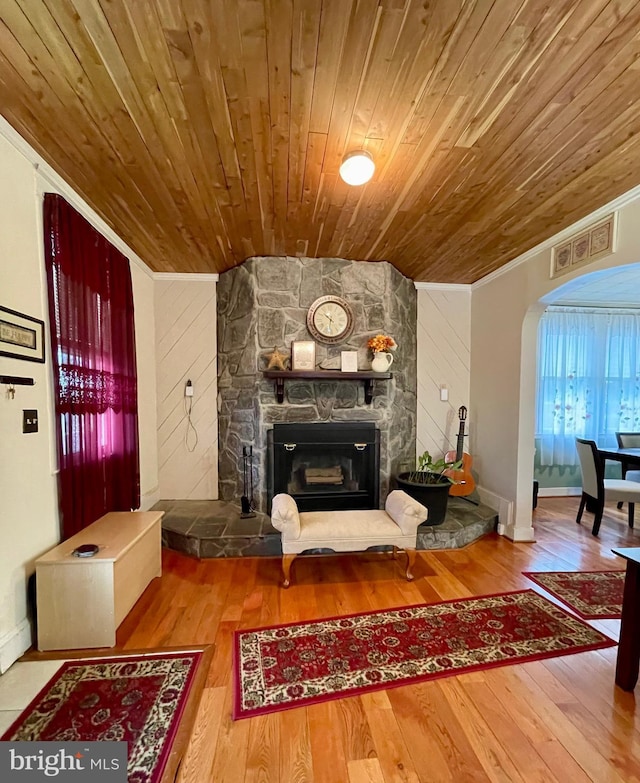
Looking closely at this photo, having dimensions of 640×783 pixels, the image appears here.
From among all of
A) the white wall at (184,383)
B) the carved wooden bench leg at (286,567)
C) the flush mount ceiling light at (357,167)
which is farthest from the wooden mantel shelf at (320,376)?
the flush mount ceiling light at (357,167)

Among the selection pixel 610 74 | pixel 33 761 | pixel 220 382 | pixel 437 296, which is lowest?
pixel 33 761

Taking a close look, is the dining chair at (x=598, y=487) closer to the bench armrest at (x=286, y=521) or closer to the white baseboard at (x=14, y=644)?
the bench armrest at (x=286, y=521)

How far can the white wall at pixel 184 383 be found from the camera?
3869 mm

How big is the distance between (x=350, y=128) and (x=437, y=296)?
275cm

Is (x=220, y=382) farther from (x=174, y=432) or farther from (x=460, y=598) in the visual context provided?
(x=460, y=598)

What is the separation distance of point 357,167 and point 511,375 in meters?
2.49

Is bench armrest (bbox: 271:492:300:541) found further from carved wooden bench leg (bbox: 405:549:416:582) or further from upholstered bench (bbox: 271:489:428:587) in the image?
carved wooden bench leg (bbox: 405:549:416:582)

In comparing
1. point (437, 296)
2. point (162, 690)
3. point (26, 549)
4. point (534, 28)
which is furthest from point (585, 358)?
point (26, 549)

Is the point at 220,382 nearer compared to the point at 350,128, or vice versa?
the point at 350,128

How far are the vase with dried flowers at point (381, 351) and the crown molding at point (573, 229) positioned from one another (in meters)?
1.31

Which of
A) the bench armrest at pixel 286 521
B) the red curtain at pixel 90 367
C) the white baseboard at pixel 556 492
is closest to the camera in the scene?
the red curtain at pixel 90 367

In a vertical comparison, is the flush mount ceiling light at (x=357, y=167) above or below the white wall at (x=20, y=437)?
above

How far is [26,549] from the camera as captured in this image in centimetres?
192

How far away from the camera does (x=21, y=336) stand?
1.89m
